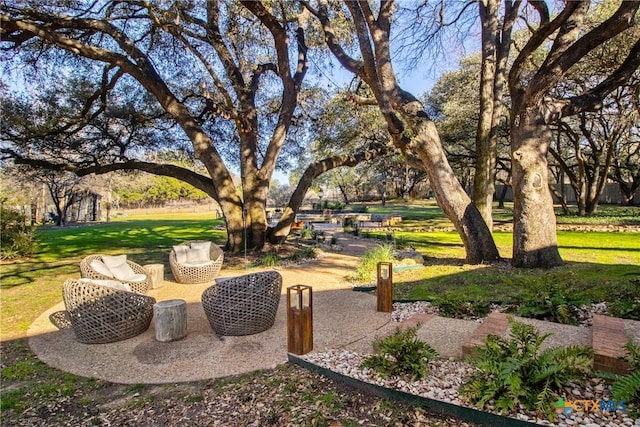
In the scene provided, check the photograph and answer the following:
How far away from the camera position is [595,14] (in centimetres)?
1002

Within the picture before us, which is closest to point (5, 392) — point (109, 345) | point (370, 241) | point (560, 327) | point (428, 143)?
point (109, 345)

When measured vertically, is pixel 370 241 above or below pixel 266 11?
below

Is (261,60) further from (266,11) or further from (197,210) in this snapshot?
(197,210)

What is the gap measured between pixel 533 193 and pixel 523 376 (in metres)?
4.67

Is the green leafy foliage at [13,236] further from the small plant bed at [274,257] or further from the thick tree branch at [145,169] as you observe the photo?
the small plant bed at [274,257]

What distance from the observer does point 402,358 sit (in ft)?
9.47

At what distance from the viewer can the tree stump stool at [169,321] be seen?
13.2ft

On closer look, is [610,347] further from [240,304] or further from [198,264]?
[198,264]

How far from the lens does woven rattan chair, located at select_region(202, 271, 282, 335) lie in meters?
4.11

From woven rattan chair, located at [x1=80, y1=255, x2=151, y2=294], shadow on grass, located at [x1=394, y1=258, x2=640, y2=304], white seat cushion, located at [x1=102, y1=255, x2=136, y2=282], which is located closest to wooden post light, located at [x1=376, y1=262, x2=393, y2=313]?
shadow on grass, located at [x1=394, y1=258, x2=640, y2=304]

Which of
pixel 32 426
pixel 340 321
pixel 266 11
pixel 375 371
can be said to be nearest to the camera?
pixel 32 426

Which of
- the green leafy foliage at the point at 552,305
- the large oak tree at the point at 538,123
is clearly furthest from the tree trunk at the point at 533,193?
the green leafy foliage at the point at 552,305

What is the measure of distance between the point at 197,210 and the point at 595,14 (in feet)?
104

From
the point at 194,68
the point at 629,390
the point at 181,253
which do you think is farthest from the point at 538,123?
the point at 194,68
